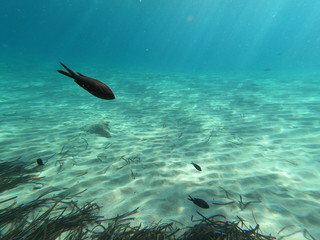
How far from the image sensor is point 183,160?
451cm

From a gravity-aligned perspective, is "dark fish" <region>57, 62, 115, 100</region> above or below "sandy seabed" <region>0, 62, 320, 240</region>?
above

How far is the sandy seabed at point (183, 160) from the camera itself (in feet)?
9.38

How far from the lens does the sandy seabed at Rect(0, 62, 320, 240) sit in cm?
286

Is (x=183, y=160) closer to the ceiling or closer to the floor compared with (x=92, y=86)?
closer to the floor

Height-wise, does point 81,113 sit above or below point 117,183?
above

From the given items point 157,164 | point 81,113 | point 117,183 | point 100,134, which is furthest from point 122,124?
point 117,183

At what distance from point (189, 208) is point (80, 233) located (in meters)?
1.49

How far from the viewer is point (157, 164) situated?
14.2 ft

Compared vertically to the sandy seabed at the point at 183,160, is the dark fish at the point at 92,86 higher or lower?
higher

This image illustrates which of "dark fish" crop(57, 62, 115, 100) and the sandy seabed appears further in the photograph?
the sandy seabed

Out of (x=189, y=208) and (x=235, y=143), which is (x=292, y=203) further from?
(x=235, y=143)

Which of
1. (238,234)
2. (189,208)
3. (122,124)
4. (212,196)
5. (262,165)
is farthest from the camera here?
(122,124)

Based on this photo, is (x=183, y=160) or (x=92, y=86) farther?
(x=183, y=160)

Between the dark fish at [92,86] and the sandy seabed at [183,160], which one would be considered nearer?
the dark fish at [92,86]
